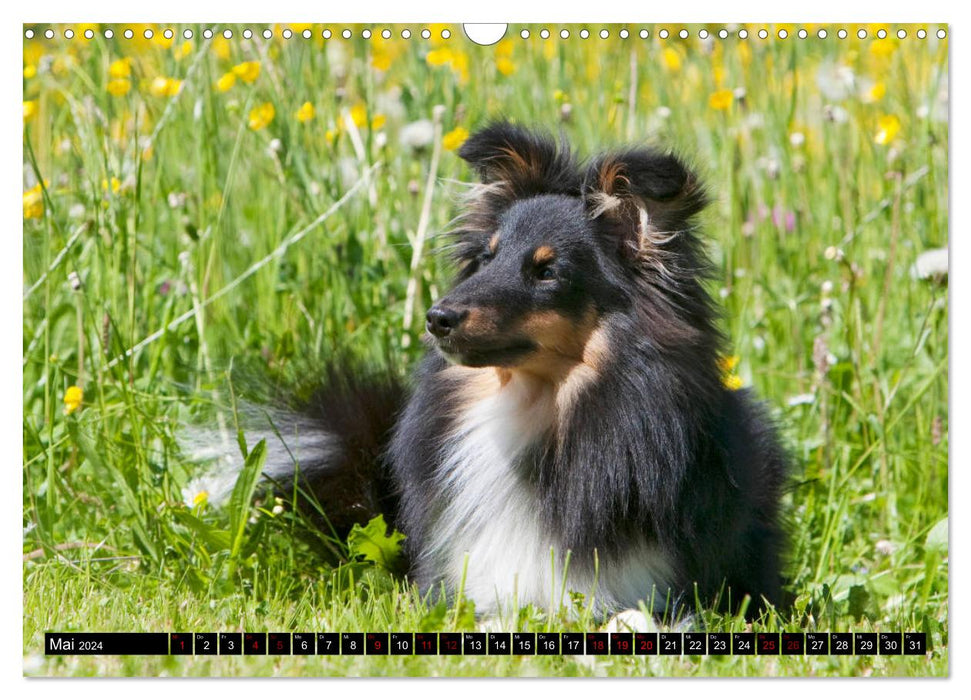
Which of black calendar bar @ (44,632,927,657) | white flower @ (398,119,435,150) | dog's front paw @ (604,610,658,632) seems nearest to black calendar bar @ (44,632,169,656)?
black calendar bar @ (44,632,927,657)

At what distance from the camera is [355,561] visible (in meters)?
4.12

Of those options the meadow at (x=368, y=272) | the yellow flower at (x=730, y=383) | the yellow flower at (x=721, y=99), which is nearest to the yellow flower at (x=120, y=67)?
the meadow at (x=368, y=272)

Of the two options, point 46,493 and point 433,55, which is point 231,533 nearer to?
point 46,493

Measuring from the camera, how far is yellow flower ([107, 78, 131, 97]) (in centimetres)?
466

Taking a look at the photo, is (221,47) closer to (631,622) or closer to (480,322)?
(480,322)

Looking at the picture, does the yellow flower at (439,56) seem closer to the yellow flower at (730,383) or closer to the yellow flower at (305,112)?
the yellow flower at (305,112)

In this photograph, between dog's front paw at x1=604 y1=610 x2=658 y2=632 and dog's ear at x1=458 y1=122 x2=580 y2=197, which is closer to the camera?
dog's front paw at x1=604 y1=610 x2=658 y2=632

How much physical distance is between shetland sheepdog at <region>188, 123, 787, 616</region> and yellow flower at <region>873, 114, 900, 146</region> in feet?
5.54

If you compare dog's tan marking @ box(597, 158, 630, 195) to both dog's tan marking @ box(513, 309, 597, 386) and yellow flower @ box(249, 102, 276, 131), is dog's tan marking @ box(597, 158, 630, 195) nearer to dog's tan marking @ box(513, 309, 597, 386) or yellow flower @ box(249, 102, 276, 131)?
dog's tan marking @ box(513, 309, 597, 386)

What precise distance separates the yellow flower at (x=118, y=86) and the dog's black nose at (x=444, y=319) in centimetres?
194

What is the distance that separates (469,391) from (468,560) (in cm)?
55

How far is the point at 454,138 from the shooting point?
509 cm

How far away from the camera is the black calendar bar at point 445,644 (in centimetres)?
347

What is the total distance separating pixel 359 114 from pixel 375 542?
213 centimetres
